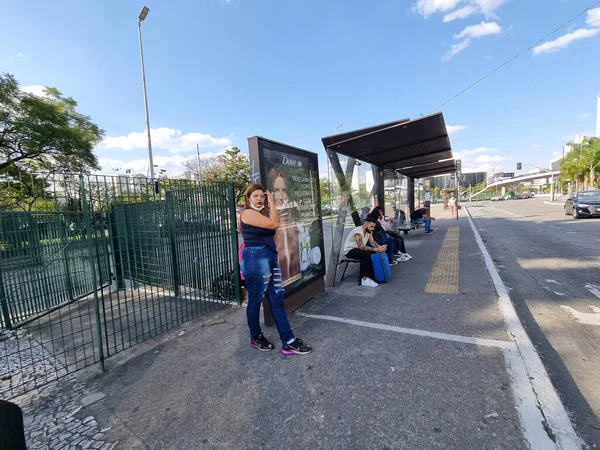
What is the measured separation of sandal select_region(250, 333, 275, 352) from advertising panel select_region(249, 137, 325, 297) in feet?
2.78

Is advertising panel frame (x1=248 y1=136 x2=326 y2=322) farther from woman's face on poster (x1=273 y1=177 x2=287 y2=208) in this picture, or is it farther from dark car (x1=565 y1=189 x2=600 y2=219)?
dark car (x1=565 y1=189 x2=600 y2=219)

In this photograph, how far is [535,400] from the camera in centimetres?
213

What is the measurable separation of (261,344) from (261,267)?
2.87 feet

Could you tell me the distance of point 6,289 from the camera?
3.98 metres

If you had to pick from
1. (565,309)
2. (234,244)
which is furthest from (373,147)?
(565,309)

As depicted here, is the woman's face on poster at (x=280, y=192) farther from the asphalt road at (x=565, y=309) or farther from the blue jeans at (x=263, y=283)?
the asphalt road at (x=565, y=309)

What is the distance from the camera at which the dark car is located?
13.6 meters

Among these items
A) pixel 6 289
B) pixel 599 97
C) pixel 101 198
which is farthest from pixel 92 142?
pixel 599 97

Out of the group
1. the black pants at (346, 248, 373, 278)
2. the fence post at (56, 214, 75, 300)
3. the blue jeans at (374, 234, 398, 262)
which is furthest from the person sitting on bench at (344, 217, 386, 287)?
the fence post at (56, 214, 75, 300)

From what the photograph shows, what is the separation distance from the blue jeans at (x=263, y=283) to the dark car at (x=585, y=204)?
57.4 feet

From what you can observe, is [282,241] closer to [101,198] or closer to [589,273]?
[101,198]

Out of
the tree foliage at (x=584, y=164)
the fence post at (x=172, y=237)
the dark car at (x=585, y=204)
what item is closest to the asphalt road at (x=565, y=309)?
the fence post at (x=172, y=237)

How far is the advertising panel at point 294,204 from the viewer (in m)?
3.62

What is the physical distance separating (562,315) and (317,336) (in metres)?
3.19
